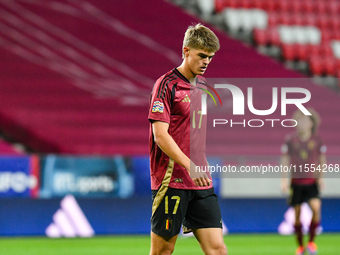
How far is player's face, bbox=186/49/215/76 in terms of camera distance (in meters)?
2.95

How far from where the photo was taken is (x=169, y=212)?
9.94 feet

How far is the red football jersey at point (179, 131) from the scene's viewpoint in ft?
9.87

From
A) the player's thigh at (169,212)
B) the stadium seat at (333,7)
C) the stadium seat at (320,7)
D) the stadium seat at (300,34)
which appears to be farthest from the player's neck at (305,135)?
the stadium seat at (333,7)

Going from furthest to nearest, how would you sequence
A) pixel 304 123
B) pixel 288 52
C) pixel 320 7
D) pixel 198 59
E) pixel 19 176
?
pixel 320 7
pixel 288 52
pixel 19 176
pixel 304 123
pixel 198 59

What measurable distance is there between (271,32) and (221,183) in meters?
4.79

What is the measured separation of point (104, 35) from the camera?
10672mm

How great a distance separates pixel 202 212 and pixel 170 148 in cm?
47

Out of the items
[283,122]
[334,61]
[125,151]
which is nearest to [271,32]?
[334,61]

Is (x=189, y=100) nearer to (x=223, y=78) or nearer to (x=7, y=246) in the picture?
(x=7, y=246)

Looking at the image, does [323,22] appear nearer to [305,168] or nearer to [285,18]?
[285,18]

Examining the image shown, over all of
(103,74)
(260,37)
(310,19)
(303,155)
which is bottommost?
(303,155)

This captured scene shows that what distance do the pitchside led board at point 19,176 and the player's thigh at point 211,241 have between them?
456 cm

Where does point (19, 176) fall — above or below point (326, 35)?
below

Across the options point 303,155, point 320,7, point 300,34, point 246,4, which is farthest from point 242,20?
point 303,155
